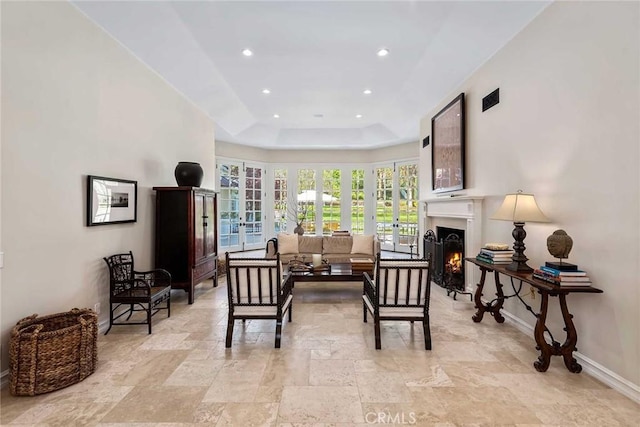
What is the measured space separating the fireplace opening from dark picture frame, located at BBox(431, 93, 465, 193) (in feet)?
2.61

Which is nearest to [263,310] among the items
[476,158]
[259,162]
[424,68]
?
[476,158]

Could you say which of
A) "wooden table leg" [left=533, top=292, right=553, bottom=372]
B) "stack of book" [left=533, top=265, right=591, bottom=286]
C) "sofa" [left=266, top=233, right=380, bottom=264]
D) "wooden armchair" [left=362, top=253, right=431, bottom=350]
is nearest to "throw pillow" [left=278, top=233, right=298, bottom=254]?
"sofa" [left=266, top=233, right=380, bottom=264]

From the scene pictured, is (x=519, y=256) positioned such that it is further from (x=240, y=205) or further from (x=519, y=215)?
(x=240, y=205)

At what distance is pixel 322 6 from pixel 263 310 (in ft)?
10.5

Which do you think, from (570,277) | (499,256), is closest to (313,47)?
(499,256)

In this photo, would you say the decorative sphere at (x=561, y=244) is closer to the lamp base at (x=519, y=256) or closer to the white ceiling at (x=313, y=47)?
the lamp base at (x=519, y=256)

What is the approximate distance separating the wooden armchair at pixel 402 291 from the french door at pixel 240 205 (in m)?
5.59

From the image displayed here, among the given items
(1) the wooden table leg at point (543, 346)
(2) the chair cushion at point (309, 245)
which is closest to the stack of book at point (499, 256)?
(1) the wooden table leg at point (543, 346)

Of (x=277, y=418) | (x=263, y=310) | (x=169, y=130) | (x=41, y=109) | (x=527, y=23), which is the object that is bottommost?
(x=277, y=418)

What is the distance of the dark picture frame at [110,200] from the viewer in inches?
124

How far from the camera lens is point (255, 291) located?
302cm

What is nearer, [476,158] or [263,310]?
[263,310]

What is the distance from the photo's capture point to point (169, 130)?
4719 mm

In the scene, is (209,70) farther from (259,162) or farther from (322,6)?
(259,162)
